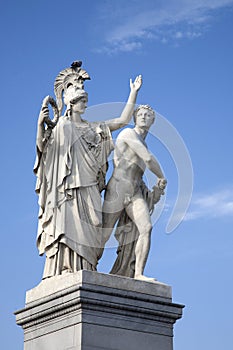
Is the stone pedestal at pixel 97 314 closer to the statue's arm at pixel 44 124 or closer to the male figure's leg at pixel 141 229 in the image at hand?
the male figure's leg at pixel 141 229

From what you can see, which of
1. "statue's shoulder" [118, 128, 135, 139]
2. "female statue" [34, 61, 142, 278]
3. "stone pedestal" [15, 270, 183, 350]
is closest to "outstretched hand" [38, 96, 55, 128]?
"female statue" [34, 61, 142, 278]

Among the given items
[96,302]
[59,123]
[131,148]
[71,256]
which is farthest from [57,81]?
[96,302]

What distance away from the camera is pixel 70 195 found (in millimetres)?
13523

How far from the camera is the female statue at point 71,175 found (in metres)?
13.2

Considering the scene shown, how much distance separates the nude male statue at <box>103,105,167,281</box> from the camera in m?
13.7

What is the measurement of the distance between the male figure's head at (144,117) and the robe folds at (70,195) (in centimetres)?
75

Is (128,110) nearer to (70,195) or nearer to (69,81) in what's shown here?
(69,81)

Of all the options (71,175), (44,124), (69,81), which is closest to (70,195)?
(71,175)

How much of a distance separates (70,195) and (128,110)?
204 centimetres

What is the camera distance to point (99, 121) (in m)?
14.6

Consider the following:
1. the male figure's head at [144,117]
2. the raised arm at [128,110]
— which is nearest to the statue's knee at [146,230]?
the male figure's head at [144,117]

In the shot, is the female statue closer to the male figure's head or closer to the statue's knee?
the male figure's head

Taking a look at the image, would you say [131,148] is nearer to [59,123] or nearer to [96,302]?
[59,123]

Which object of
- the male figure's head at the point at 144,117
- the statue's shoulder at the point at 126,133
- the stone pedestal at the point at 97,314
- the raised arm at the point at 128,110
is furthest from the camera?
the raised arm at the point at 128,110
